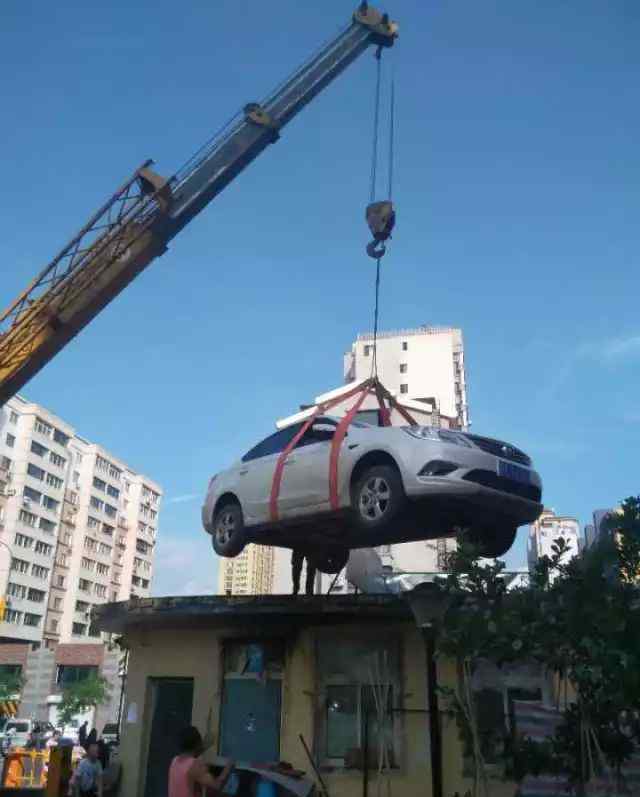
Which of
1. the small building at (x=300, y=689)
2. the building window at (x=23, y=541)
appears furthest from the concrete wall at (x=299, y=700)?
the building window at (x=23, y=541)

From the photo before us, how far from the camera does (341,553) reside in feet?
39.1

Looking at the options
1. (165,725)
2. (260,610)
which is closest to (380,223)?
(260,610)

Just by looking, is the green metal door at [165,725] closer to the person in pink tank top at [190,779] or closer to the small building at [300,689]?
the small building at [300,689]

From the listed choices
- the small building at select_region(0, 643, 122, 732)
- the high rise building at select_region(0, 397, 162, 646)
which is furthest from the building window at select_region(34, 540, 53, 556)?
the small building at select_region(0, 643, 122, 732)

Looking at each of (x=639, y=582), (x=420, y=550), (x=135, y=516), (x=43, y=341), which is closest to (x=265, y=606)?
(x=639, y=582)

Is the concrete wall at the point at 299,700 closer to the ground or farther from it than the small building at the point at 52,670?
closer to the ground

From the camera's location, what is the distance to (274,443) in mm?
10727

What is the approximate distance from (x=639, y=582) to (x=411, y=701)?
147 inches

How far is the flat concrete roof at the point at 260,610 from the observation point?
9.34 metres

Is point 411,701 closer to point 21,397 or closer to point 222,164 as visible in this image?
point 222,164

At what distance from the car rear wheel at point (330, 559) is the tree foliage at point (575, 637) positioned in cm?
461

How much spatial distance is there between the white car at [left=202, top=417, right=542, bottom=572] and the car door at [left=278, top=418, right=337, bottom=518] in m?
0.01

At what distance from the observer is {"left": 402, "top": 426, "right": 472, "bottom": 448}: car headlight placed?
8273 millimetres

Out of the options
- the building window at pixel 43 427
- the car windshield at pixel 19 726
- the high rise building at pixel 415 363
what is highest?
the high rise building at pixel 415 363
